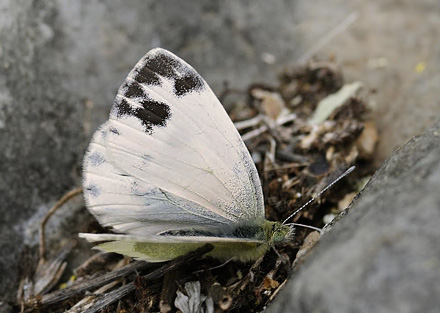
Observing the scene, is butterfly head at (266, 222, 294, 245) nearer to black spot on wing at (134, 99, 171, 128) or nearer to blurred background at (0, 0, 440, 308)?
black spot on wing at (134, 99, 171, 128)

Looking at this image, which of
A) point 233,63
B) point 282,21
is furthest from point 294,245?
point 282,21

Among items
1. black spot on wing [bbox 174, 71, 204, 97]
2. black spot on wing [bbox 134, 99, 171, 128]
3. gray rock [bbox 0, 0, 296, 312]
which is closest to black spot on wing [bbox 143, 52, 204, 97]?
black spot on wing [bbox 174, 71, 204, 97]

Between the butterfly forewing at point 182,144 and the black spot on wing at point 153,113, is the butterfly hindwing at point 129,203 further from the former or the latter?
the black spot on wing at point 153,113

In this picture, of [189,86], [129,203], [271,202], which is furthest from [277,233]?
[189,86]

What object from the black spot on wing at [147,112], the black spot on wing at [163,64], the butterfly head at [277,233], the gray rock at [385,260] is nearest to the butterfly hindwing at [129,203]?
the black spot on wing at [147,112]

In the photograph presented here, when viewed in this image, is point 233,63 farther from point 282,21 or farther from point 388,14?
point 388,14

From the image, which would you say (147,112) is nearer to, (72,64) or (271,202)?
(271,202)
